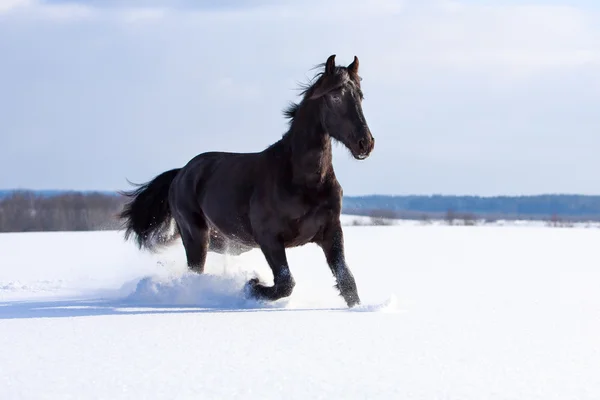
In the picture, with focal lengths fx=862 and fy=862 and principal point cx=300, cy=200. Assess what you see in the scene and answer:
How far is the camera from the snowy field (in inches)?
148

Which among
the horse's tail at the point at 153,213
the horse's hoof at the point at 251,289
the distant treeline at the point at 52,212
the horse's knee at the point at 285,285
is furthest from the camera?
the distant treeline at the point at 52,212

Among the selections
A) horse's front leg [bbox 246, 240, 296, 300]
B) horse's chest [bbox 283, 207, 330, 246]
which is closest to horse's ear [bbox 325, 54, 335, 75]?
horse's chest [bbox 283, 207, 330, 246]

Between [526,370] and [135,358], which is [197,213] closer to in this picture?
[135,358]

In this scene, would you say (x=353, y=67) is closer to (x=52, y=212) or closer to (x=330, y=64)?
(x=330, y=64)

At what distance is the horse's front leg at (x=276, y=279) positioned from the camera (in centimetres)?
677

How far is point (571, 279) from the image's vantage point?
29.8 feet

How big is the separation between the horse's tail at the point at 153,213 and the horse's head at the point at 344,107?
302cm

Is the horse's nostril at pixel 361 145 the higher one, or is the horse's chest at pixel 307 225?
the horse's nostril at pixel 361 145

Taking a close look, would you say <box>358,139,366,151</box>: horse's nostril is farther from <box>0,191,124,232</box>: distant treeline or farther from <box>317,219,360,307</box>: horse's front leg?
<box>0,191,124,232</box>: distant treeline

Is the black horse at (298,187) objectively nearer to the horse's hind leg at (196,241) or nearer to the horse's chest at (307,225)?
the horse's chest at (307,225)

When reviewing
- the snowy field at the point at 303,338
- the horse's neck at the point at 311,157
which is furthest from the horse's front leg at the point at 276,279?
the horse's neck at the point at 311,157

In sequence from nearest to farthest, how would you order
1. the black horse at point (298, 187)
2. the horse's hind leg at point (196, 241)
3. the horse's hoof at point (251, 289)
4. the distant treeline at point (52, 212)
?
the black horse at point (298, 187)
the horse's hoof at point (251, 289)
the horse's hind leg at point (196, 241)
the distant treeline at point (52, 212)

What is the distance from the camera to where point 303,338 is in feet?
16.3

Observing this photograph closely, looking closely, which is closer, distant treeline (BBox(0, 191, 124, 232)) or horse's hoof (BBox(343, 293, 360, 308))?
horse's hoof (BBox(343, 293, 360, 308))
